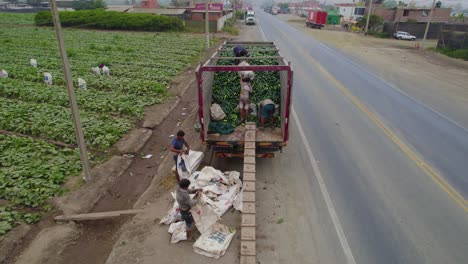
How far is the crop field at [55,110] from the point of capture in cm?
736

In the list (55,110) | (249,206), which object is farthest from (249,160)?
(55,110)

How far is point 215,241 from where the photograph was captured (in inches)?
229

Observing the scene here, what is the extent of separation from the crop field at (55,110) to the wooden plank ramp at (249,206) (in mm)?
4444

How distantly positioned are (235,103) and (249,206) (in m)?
4.48

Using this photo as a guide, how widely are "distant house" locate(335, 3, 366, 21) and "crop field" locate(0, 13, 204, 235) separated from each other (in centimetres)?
6418

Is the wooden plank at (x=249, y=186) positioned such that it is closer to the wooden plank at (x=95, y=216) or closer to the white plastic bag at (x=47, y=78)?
the wooden plank at (x=95, y=216)

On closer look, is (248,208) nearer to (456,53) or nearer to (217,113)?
(217,113)

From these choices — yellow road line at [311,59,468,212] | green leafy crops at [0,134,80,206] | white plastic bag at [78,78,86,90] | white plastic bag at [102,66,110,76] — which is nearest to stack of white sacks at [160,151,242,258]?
green leafy crops at [0,134,80,206]

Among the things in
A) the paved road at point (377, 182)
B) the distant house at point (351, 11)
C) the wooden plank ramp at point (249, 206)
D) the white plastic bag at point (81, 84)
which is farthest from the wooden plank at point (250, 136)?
the distant house at point (351, 11)

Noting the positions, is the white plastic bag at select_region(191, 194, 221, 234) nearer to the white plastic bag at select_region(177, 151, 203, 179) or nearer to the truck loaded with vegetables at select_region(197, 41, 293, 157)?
the white plastic bag at select_region(177, 151, 203, 179)

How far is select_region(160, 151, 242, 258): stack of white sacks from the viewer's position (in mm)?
5777

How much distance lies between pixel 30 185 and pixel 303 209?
640 centimetres

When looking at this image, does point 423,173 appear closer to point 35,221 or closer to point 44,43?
point 35,221

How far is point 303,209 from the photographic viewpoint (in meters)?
6.93
